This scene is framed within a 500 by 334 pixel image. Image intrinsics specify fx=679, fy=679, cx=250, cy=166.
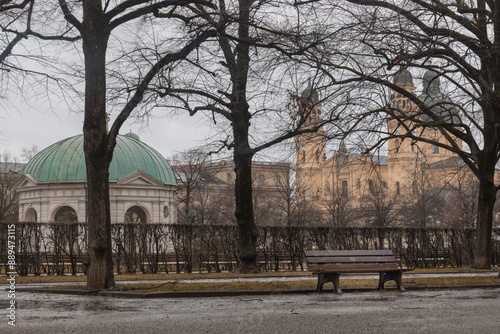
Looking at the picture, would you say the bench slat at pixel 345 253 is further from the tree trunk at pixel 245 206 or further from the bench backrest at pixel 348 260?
the tree trunk at pixel 245 206

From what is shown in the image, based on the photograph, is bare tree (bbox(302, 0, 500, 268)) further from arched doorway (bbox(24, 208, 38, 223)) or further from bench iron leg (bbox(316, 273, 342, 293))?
arched doorway (bbox(24, 208, 38, 223))

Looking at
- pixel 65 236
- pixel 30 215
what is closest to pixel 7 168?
pixel 30 215

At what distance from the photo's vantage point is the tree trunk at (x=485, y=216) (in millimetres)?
20953

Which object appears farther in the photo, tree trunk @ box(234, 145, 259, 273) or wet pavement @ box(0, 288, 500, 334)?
tree trunk @ box(234, 145, 259, 273)

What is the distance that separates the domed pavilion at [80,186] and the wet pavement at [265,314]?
30048 millimetres

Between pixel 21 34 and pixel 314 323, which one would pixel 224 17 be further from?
pixel 314 323

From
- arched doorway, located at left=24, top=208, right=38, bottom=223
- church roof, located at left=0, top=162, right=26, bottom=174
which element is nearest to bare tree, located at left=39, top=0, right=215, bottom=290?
arched doorway, located at left=24, top=208, right=38, bottom=223

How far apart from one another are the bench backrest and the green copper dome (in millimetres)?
30486

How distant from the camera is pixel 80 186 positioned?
41594 millimetres

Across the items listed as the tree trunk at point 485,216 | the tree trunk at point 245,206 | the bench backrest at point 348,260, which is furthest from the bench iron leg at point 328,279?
the tree trunk at point 485,216

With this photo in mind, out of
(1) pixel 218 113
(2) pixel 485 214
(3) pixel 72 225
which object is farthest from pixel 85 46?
(2) pixel 485 214

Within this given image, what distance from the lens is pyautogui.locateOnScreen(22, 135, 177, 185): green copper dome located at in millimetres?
42688

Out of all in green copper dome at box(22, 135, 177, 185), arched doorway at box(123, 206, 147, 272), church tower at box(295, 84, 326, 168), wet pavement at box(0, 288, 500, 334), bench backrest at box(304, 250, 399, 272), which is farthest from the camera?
green copper dome at box(22, 135, 177, 185)

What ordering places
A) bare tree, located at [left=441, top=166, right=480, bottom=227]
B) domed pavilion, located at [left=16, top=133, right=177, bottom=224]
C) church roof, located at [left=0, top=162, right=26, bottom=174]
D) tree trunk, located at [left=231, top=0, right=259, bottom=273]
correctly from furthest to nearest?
church roof, located at [left=0, top=162, right=26, bottom=174]
bare tree, located at [left=441, top=166, right=480, bottom=227]
domed pavilion, located at [left=16, top=133, right=177, bottom=224]
tree trunk, located at [left=231, top=0, right=259, bottom=273]
